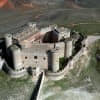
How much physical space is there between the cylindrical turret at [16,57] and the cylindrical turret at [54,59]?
7.23 metres

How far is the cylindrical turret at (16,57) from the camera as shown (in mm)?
52278

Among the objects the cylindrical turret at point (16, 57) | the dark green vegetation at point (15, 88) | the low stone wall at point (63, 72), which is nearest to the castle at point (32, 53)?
the cylindrical turret at point (16, 57)

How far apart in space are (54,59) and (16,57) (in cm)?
850

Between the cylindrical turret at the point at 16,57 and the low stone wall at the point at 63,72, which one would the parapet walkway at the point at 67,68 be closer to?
the low stone wall at the point at 63,72

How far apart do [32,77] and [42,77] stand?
7.30 feet

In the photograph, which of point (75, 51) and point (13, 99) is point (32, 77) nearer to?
point (13, 99)

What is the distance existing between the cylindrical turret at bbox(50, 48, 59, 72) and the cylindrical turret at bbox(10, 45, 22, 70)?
7234 mm

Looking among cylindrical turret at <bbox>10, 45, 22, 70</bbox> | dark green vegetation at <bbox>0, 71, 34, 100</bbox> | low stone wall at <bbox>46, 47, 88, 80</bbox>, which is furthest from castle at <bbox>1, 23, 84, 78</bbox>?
dark green vegetation at <bbox>0, 71, 34, 100</bbox>

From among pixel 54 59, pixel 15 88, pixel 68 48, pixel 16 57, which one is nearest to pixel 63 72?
pixel 54 59

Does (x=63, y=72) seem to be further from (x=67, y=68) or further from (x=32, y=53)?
(x=32, y=53)

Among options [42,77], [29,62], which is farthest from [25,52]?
[42,77]

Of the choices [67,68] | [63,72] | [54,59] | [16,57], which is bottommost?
[63,72]

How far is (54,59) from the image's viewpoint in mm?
52938

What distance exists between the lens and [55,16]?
8606cm
